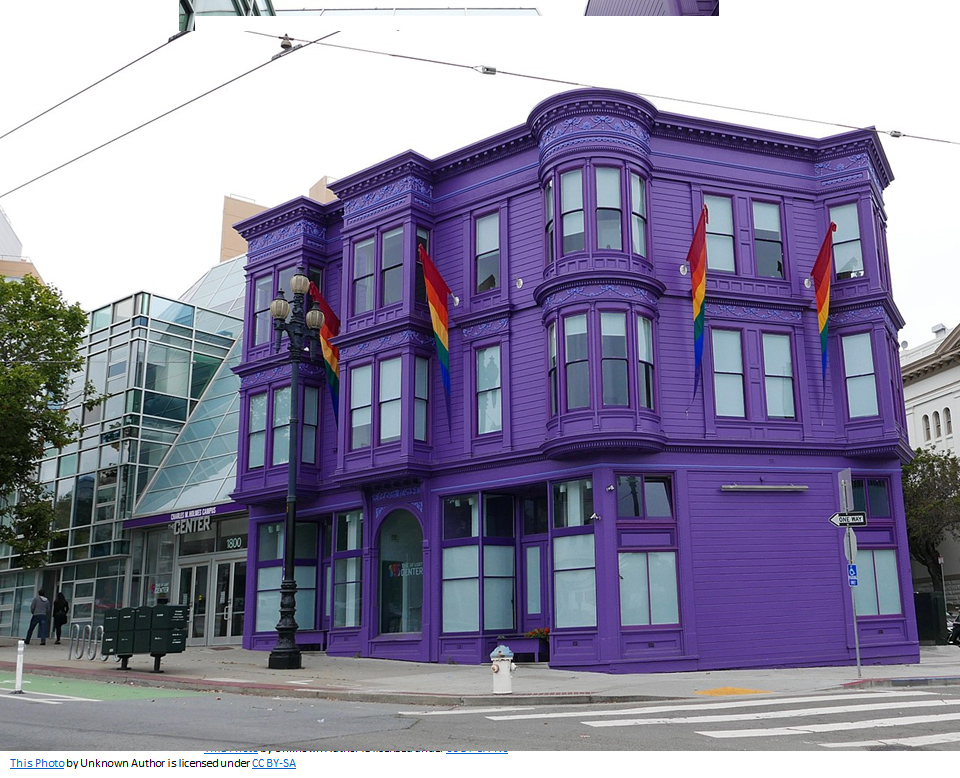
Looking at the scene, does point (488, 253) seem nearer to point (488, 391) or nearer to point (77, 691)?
point (488, 391)

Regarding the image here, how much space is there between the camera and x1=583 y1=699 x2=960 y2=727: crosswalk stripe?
12.4 m

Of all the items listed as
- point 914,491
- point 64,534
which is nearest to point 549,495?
point 64,534

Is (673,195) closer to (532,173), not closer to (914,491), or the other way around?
(532,173)

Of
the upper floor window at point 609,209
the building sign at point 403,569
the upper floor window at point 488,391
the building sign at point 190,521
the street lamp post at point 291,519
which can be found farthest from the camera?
the building sign at point 190,521

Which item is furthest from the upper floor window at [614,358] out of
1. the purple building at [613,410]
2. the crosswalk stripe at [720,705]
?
the crosswalk stripe at [720,705]

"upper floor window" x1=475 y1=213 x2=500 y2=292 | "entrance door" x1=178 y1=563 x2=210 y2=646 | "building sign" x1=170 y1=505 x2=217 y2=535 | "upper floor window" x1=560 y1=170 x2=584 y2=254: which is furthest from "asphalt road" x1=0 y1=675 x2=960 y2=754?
"entrance door" x1=178 y1=563 x2=210 y2=646

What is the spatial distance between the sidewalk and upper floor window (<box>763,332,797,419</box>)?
617 cm

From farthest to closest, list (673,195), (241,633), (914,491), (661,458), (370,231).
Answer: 1. (914,491)
2. (241,633)
3. (370,231)
4. (673,195)
5. (661,458)

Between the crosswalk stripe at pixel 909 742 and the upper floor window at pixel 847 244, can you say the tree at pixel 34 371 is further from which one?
the crosswalk stripe at pixel 909 742

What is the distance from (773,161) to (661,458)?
8.91 metres

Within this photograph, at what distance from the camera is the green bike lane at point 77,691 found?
53.4 feet

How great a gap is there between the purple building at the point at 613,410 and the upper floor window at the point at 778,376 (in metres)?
0.07

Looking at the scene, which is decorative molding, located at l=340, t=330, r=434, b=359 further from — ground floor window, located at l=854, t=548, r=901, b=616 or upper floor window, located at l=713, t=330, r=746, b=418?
ground floor window, located at l=854, t=548, r=901, b=616

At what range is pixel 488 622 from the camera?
24453 millimetres
